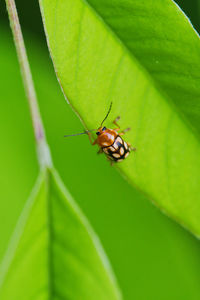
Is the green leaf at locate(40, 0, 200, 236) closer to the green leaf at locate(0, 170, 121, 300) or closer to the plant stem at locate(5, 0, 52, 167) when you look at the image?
the plant stem at locate(5, 0, 52, 167)

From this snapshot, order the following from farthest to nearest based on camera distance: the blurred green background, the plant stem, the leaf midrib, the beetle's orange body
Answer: the blurred green background
the beetle's orange body
the leaf midrib
the plant stem

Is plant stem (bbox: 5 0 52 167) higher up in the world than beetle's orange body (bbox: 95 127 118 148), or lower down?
higher up

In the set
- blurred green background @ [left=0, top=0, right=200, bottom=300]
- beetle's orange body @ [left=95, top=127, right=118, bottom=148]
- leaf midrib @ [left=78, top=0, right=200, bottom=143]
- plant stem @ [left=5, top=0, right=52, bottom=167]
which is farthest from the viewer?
blurred green background @ [left=0, top=0, right=200, bottom=300]

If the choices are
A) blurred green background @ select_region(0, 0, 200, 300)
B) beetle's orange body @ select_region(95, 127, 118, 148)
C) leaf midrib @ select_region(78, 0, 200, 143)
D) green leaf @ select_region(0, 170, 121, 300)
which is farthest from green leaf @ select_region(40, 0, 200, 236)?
blurred green background @ select_region(0, 0, 200, 300)

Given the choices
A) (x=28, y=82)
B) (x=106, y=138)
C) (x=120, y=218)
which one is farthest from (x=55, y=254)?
(x=120, y=218)

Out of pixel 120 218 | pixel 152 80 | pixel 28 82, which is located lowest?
pixel 120 218

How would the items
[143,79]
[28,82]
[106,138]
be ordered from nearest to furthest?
[28,82] → [143,79] → [106,138]

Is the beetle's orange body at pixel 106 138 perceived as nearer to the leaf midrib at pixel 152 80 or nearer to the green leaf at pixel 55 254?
the leaf midrib at pixel 152 80

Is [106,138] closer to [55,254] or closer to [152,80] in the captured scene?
[152,80]
